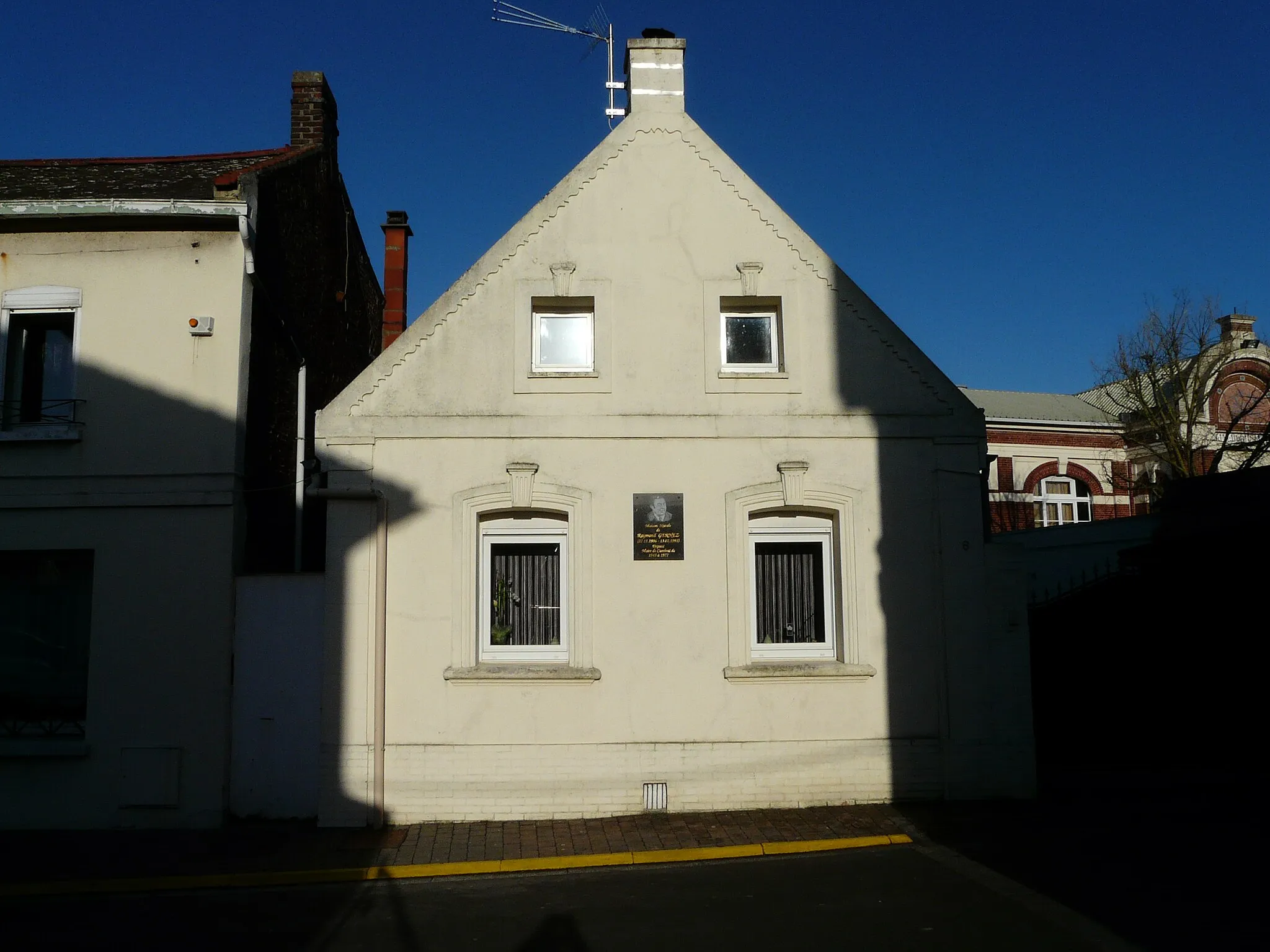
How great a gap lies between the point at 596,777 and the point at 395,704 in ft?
7.05

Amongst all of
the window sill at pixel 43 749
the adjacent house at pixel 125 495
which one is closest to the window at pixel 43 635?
the adjacent house at pixel 125 495

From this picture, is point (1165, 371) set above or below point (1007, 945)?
above

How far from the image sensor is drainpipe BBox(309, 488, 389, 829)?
10078mm

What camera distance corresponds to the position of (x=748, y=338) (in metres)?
11.3

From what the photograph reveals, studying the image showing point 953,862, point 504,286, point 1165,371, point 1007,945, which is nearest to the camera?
point 1007,945

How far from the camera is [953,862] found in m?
8.39

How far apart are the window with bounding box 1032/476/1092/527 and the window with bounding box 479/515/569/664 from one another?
2409 cm

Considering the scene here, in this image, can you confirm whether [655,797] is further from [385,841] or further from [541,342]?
[541,342]

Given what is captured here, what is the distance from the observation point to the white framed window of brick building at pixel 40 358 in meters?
10.8

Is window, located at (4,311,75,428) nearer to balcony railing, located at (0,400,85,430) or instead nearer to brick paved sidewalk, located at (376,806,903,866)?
balcony railing, located at (0,400,85,430)

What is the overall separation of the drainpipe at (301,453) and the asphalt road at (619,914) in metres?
4.46

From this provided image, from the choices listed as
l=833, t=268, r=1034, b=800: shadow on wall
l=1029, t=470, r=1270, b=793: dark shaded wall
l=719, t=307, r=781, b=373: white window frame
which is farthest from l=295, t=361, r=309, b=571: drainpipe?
l=1029, t=470, r=1270, b=793: dark shaded wall

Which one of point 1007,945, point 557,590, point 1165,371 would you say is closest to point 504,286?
point 557,590

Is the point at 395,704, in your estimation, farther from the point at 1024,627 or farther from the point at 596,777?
the point at 1024,627
